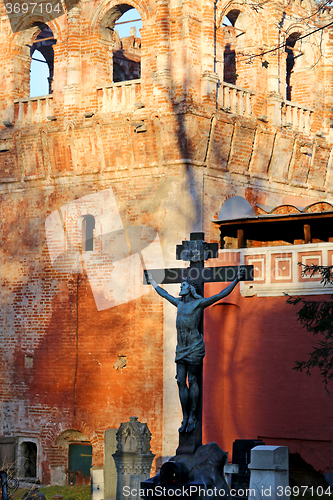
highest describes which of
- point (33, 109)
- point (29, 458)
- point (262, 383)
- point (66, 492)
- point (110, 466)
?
point (33, 109)

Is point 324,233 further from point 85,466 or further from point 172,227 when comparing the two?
point 85,466

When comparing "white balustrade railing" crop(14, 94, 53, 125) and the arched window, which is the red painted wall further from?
"white balustrade railing" crop(14, 94, 53, 125)

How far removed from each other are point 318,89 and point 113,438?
41.5 ft

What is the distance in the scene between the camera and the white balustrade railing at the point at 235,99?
71.5ft

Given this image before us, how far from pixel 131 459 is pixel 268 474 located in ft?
10.9

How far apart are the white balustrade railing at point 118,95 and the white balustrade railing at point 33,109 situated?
5.67ft

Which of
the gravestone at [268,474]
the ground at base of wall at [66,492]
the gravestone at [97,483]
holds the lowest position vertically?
the ground at base of wall at [66,492]

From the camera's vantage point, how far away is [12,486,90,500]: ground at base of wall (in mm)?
19984

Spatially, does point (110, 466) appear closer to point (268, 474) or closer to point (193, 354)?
point (268, 474)

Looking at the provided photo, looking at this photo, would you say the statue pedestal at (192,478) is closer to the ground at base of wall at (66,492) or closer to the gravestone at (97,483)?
the gravestone at (97,483)

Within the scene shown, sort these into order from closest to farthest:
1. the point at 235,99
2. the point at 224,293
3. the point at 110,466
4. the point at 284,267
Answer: the point at 224,293 → the point at 110,466 → the point at 284,267 → the point at 235,99

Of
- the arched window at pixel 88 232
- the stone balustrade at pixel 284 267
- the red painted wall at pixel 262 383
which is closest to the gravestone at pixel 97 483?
the red painted wall at pixel 262 383

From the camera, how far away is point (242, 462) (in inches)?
587

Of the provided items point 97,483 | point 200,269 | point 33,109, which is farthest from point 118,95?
point 200,269
